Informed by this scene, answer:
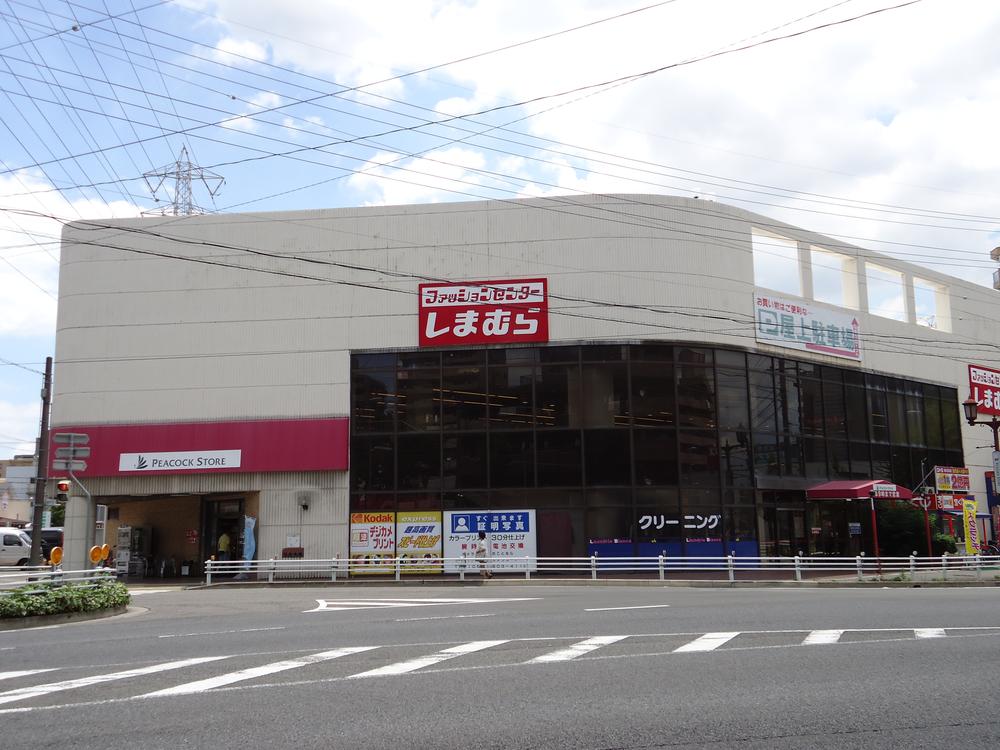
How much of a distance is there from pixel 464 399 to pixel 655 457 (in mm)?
6575

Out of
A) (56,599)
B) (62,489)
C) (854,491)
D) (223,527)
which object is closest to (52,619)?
(56,599)

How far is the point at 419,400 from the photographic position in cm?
3027

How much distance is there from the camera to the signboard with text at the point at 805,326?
31844 mm

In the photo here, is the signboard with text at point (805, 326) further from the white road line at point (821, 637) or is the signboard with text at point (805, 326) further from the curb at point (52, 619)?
the curb at point (52, 619)

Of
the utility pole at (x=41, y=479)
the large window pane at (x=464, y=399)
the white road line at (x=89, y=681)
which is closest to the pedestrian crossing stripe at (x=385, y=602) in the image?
the utility pole at (x=41, y=479)

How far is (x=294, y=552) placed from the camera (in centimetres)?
2948

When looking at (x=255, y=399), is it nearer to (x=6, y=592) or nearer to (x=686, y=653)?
(x=6, y=592)

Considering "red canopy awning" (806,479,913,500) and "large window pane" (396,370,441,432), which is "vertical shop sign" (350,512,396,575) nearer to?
"large window pane" (396,370,441,432)

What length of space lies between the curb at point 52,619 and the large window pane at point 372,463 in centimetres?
1124

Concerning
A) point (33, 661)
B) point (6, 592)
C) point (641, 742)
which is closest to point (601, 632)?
point (641, 742)

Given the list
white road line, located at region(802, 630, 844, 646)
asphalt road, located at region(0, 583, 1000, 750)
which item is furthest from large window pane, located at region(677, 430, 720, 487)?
white road line, located at region(802, 630, 844, 646)

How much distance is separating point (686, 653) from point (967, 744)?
4.32m

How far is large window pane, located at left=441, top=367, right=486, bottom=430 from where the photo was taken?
3000cm

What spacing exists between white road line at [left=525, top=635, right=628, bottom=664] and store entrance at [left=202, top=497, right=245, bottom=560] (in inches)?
848
